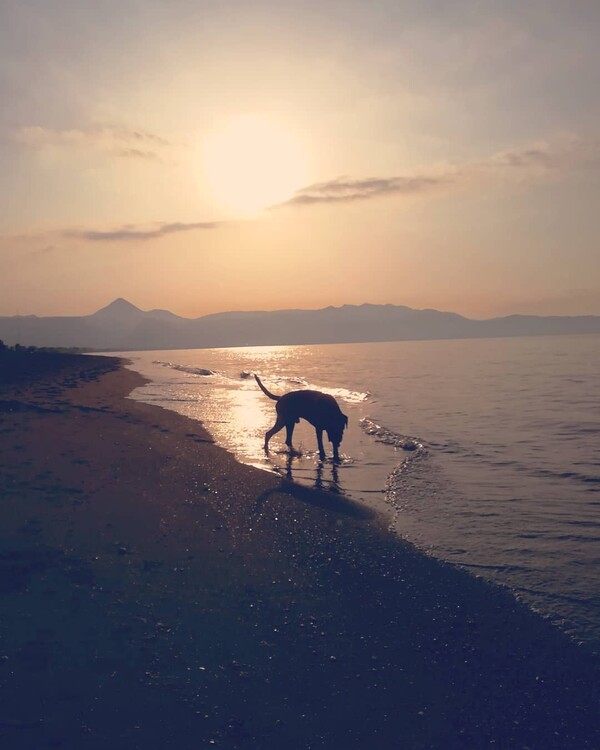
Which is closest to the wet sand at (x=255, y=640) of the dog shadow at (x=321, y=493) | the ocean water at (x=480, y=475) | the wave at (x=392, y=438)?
the dog shadow at (x=321, y=493)

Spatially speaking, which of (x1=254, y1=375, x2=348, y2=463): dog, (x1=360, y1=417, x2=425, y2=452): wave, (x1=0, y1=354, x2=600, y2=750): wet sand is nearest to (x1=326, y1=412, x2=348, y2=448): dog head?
(x1=254, y1=375, x2=348, y2=463): dog

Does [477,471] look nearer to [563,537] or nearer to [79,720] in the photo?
[563,537]

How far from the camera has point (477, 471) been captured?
14.0 metres

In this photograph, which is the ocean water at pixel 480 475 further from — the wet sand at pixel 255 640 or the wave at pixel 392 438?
the wet sand at pixel 255 640

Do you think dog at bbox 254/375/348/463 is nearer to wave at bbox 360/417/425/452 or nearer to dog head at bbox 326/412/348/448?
dog head at bbox 326/412/348/448

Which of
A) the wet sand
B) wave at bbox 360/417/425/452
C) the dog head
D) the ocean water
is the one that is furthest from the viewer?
wave at bbox 360/417/425/452

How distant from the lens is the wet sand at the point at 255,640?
412cm

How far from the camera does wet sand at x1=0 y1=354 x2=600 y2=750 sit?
13.5 ft

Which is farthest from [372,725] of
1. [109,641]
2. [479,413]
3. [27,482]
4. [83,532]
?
[479,413]

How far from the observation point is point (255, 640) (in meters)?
5.35

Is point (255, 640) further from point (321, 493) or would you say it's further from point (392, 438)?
point (392, 438)

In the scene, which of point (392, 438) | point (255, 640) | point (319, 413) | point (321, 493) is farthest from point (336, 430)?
point (255, 640)

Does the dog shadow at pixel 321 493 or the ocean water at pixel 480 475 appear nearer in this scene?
the ocean water at pixel 480 475

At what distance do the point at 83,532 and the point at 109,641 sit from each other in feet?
10.1
